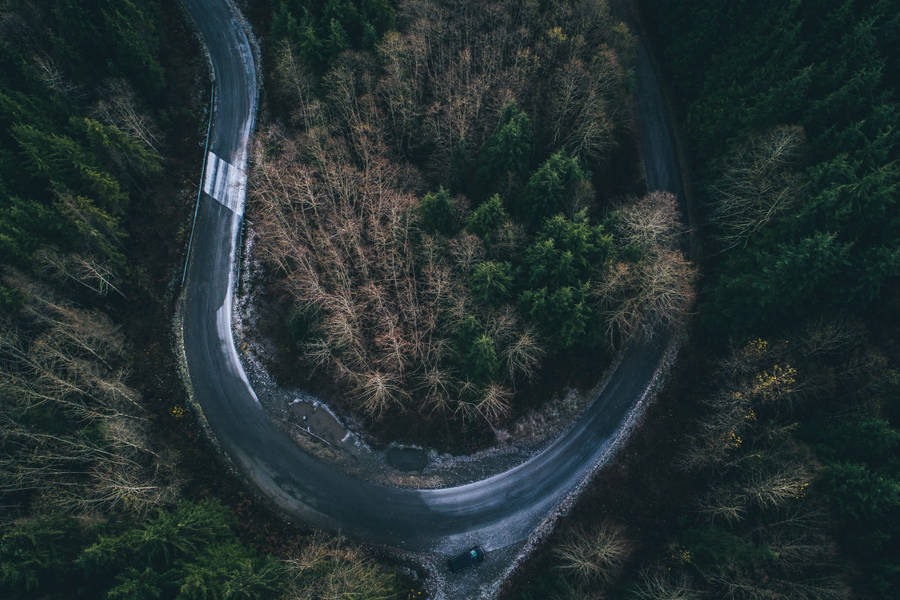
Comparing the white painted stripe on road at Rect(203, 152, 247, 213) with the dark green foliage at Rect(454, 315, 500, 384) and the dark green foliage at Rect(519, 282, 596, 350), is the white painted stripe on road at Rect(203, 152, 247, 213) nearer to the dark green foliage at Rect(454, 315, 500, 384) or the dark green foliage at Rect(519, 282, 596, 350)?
the dark green foliage at Rect(454, 315, 500, 384)

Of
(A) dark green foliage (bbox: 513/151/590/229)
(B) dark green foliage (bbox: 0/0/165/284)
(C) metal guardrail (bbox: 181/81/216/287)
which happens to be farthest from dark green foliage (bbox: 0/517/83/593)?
(A) dark green foliage (bbox: 513/151/590/229)

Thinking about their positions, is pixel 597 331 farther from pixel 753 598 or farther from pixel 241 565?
pixel 241 565

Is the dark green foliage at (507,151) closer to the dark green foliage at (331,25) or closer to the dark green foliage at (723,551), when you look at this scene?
the dark green foliage at (331,25)

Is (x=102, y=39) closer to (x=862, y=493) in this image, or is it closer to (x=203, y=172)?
(x=203, y=172)

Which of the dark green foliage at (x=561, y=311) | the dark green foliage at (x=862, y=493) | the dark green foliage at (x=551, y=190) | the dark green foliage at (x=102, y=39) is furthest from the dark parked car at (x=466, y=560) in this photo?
the dark green foliage at (x=102, y=39)

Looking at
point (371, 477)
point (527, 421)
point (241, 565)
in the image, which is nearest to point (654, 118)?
point (527, 421)
